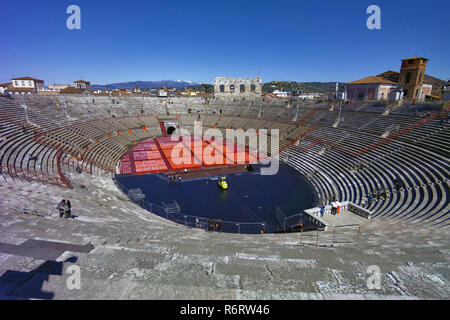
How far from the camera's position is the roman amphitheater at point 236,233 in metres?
5.30

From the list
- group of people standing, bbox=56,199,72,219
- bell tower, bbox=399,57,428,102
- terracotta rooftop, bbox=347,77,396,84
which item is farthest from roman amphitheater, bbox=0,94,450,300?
bell tower, bbox=399,57,428,102

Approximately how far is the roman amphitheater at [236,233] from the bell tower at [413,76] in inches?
583

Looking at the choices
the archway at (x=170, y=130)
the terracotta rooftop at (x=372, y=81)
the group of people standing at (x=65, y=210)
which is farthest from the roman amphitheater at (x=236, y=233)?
the archway at (x=170, y=130)

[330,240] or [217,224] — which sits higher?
[330,240]

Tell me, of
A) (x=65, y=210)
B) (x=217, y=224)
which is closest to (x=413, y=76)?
(x=217, y=224)

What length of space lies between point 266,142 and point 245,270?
113ft

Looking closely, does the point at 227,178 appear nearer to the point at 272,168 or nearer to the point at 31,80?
the point at 272,168

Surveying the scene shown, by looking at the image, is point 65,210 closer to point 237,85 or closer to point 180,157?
point 180,157

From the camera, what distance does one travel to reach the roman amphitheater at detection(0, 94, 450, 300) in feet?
17.4

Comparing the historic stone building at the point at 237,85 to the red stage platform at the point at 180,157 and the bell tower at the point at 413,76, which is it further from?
the bell tower at the point at 413,76

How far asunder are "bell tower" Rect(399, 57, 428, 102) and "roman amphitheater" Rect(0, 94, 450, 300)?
14802 millimetres

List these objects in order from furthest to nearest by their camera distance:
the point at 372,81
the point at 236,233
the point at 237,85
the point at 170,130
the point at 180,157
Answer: the point at 237,85
the point at 170,130
the point at 372,81
the point at 180,157
the point at 236,233

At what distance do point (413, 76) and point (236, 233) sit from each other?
46.6 meters

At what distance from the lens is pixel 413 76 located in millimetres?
41719
